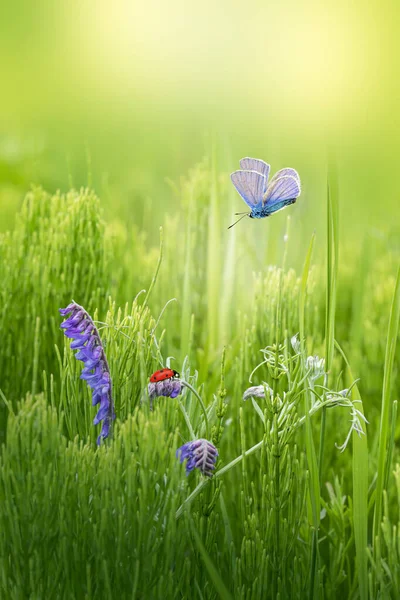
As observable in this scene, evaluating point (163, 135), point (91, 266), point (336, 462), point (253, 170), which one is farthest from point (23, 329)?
point (163, 135)

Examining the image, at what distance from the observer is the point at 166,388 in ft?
2.84

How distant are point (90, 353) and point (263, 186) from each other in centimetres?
32

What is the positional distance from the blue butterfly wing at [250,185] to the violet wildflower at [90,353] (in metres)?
0.27

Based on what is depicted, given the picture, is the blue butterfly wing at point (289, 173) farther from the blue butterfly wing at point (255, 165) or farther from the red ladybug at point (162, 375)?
the red ladybug at point (162, 375)

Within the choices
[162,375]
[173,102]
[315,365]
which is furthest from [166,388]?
[173,102]

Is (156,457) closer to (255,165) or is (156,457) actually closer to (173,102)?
(255,165)

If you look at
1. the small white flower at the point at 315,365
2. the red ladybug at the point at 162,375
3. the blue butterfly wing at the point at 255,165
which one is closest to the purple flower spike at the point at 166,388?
the red ladybug at the point at 162,375

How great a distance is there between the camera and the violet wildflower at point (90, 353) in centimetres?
85

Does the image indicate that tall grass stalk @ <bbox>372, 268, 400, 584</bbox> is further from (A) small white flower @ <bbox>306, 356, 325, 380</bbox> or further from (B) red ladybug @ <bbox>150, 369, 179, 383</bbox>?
(B) red ladybug @ <bbox>150, 369, 179, 383</bbox>

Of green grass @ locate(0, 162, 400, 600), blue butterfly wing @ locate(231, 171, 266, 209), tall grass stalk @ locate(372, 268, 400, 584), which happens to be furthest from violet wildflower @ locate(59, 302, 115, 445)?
A: tall grass stalk @ locate(372, 268, 400, 584)

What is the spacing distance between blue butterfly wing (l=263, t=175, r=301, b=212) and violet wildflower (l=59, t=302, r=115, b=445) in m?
0.30

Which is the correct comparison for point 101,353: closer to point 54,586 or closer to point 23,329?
point 54,586

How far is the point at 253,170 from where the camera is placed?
3.00 ft

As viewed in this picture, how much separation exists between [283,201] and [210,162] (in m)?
0.56
